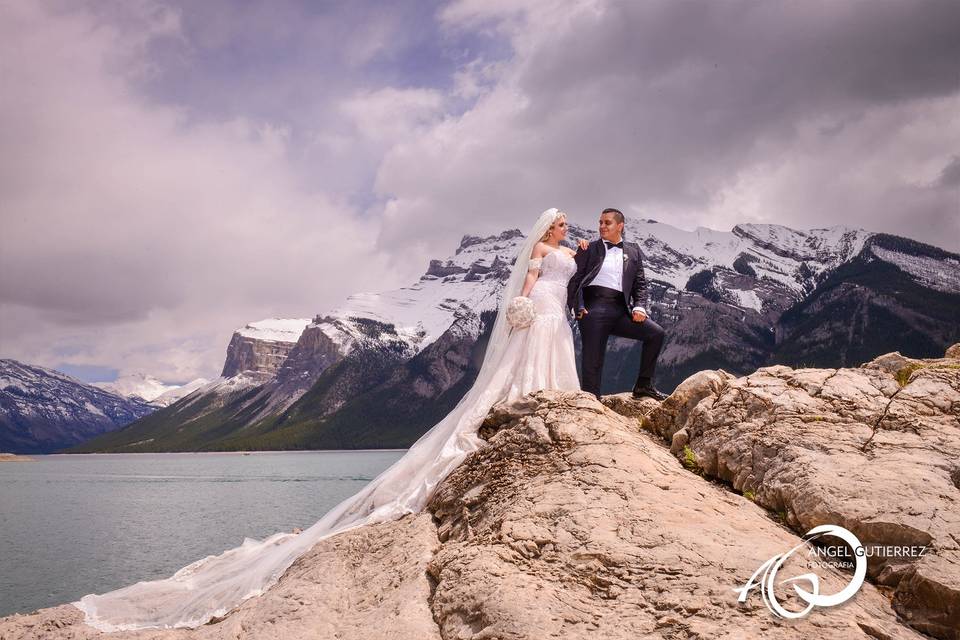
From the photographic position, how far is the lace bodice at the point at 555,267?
10305 mm

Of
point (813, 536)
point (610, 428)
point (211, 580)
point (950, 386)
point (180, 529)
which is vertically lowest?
point (180, 529)

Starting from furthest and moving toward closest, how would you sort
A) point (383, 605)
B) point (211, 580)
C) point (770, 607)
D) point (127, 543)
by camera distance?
point (127, 543), point (211, 580), point (383, 605), point (770, 607)

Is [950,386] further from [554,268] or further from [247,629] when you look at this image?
[247,629]

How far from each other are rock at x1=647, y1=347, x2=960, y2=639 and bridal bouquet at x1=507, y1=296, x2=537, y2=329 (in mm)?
2388

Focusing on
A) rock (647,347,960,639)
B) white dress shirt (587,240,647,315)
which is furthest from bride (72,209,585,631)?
rock (647,347,960,639)

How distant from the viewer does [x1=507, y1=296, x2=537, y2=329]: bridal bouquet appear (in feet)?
32.1

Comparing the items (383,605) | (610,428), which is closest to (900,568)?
(610,428)

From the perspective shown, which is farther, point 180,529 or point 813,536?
point 180,529

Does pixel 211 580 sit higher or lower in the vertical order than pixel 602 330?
lower

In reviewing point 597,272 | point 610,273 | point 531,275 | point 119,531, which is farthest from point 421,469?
point 119,531

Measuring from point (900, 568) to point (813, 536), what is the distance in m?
0.71

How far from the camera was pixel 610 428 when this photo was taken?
7.48m

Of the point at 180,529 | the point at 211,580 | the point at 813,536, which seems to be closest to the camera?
the point at 813,536

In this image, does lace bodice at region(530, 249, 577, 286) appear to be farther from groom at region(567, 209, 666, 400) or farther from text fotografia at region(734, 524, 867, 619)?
text fotografia at region(734, 524, 867, 619)
